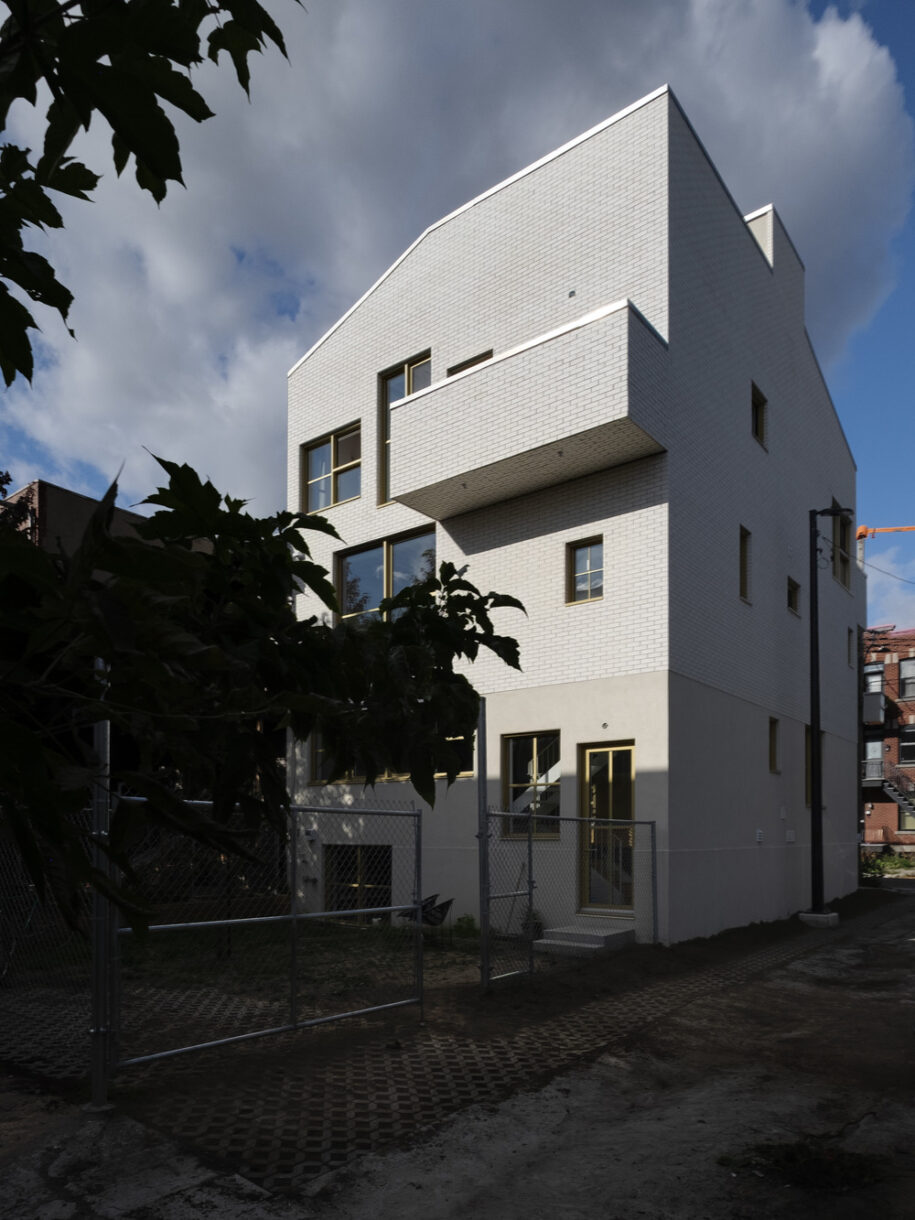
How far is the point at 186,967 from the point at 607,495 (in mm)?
8815

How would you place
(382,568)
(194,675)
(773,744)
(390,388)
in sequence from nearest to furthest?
1. (194,675)
2. (382,568)
3. (773,744)
4. (390,388)

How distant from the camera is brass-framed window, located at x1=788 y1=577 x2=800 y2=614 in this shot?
2036 centimetres

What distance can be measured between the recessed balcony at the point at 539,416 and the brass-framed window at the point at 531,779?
13.2 ft

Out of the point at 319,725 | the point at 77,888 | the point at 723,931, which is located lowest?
the point at 723,931

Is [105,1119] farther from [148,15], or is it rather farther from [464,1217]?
[148,15]

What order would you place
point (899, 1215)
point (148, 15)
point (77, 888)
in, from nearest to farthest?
point (148, 15), point (77, 888), point (899, 1215)

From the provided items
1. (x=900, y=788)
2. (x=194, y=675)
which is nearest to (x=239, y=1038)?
(x=194, y=675)

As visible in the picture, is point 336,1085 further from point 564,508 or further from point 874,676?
point 874,676

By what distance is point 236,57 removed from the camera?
5.58 feet

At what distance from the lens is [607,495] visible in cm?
1525

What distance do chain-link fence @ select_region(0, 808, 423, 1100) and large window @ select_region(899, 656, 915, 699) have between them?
39.9 meters

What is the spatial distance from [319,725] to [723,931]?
14.6 metres

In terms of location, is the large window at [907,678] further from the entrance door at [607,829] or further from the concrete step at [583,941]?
the concrete step at [583,941]

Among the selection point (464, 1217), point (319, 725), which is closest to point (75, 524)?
point (464, 1217)
